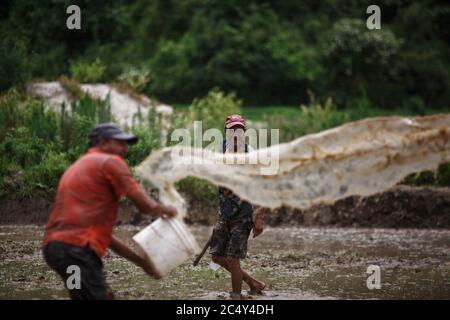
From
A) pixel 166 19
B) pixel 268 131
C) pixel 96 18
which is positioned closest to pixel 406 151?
pixel 268 131

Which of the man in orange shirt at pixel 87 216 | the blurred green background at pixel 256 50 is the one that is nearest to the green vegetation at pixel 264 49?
the blurred green background at pixel 256 50

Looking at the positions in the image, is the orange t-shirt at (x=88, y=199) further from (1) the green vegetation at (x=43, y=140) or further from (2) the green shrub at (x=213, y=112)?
(2) the green shrub at (x=213, y=112)

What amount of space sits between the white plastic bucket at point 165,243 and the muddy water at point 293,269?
65.6 inches

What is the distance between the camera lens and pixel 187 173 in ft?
22.7

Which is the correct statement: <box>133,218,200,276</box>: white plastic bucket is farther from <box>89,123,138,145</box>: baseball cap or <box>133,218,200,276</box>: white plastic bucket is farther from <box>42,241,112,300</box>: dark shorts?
<box>89,123,138,145</box>: baseball cap

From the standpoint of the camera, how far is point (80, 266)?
6.18 m

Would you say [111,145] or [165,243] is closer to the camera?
[111,145]

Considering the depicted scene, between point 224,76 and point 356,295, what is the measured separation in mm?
20727

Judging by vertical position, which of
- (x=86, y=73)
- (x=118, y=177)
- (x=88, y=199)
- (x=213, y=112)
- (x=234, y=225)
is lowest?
(x=234, y=225)

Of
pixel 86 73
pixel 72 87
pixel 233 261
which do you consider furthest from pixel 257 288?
pixel 86 73

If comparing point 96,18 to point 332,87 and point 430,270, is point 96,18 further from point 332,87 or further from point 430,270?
point 430,270

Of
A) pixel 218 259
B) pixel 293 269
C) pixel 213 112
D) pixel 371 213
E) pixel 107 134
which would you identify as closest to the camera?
pixel 107 134

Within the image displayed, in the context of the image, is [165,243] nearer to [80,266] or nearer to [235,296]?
[80,266]

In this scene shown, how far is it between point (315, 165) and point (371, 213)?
27.8 feet
